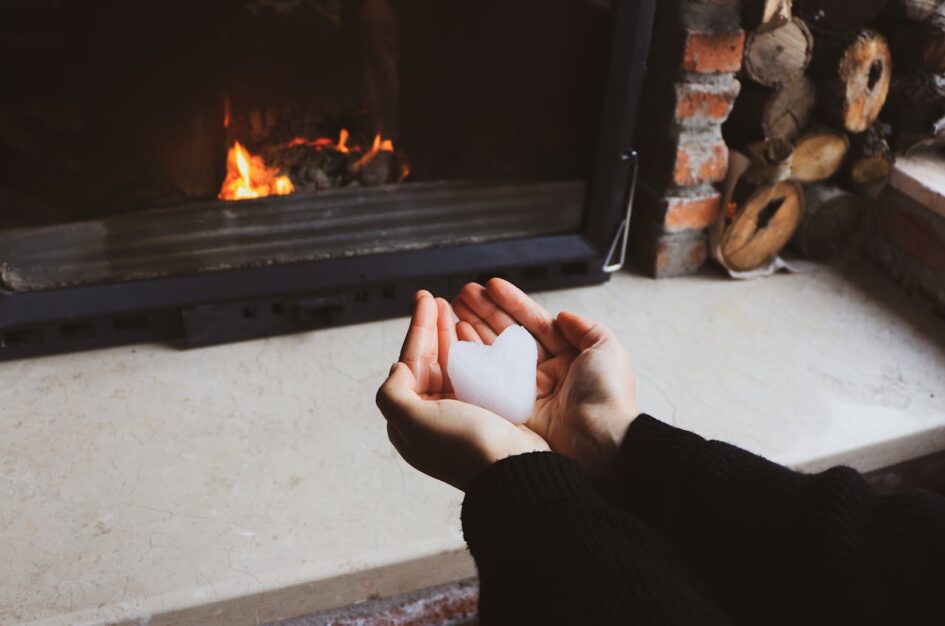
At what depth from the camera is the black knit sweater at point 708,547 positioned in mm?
682

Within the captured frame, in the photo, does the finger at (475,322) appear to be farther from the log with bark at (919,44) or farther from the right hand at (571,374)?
the log with bark at (919,44)

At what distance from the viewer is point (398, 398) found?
0.88m

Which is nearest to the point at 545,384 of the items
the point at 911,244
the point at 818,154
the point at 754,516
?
the point at 754,516

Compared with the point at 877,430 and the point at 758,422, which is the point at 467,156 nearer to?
the point at 758,422

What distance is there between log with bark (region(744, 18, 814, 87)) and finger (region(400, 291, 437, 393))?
0.90m

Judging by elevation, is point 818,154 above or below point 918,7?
below

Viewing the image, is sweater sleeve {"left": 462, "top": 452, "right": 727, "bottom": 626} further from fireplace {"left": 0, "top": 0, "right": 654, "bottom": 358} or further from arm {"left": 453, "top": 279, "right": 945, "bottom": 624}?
fireplace {"left": 0, "top": 0, "right": 654, "bottom": 358}

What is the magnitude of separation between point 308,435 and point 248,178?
0.56m

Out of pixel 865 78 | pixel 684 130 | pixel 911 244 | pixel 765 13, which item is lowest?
pixel 911 244

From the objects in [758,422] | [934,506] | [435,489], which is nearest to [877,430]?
[758,422]

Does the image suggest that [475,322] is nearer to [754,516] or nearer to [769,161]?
[754,516]

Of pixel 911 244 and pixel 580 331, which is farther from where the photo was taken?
pixel 911 244

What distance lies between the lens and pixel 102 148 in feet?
4.47

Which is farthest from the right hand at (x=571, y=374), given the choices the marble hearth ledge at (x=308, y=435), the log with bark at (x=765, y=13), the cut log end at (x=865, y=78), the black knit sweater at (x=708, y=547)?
the cut log end at (x=865, y=78)
